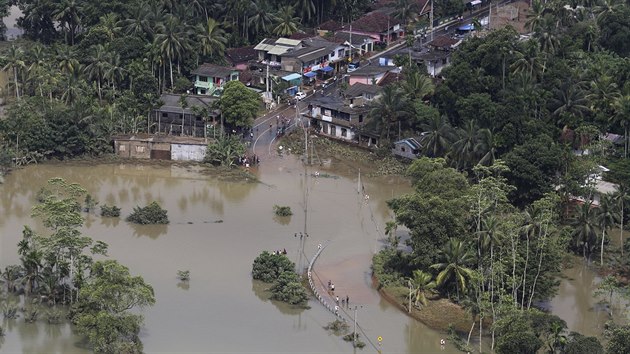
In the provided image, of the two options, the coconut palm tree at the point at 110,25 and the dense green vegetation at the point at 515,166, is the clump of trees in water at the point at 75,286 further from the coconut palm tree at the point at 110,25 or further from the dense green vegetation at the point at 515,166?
the coconut palm tree at the point at 110,25

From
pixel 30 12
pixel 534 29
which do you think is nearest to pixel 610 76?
pixel 534 29

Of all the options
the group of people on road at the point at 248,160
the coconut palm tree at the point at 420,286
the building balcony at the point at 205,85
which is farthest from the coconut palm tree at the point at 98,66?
the coconut palm tree at the point at 420,286

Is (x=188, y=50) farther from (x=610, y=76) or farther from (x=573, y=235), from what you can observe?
(x=573, y=235)

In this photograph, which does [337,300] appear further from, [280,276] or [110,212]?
[110,212]

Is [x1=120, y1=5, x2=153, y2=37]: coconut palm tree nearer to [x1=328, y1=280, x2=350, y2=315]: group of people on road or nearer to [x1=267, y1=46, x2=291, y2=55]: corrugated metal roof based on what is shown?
[x1=267, y1=46, x2=291, y2=55]: corrugated metal roof

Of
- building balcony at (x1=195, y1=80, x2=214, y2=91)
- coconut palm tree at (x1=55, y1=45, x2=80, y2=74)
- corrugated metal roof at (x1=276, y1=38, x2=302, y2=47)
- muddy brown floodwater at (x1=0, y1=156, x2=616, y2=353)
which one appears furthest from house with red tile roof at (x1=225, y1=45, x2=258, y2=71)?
muddy brown floodwater at (x1=0, y1=156, x2=616, y2=353)
